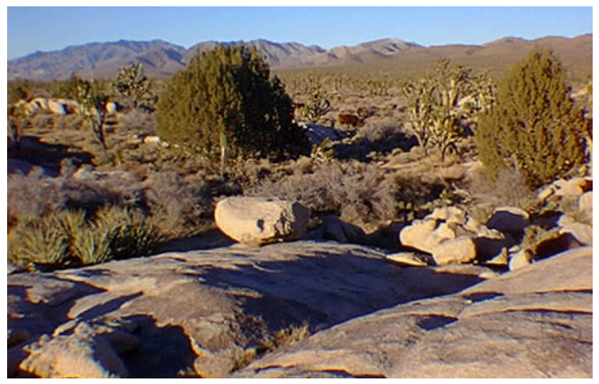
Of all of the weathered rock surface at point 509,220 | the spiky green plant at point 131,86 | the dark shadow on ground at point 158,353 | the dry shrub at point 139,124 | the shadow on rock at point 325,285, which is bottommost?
the weathered rock surface at point 509,220

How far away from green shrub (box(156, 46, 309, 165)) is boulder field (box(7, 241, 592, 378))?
34.6 feet

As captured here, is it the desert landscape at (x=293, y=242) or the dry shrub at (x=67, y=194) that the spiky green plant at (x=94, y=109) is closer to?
the desert landscape at (x=293, y=242)

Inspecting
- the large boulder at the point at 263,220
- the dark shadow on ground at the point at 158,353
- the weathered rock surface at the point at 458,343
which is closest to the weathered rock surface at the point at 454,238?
the large boulder at the point at 263,220

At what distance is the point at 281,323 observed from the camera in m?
5.46

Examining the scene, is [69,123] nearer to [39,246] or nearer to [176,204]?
[176,204]

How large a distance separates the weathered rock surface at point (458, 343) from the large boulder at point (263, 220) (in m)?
4.61

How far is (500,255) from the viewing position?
1020 centimetres

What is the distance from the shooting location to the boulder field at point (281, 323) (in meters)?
3.98

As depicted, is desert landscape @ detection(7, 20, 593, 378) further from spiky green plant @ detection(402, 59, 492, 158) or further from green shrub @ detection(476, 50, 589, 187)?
spiky green plant @ detection(402, 59, 492, 158)

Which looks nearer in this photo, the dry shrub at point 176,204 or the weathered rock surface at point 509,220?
the weathered rock surface at point 509,220

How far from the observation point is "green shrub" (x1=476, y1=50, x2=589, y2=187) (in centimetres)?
1469

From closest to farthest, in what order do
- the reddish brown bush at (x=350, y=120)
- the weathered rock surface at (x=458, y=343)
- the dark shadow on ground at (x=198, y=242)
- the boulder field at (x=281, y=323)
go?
the weathered rock surface at (x=458, y=343), the boulder field at (x=281, y=323), the dark shadow on ground at (x=198, y=242), the reddish brown bush at (x=350, y=120)

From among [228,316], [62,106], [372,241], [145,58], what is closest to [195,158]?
[372,241]

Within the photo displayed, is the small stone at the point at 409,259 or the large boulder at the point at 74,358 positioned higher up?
the large boulder at the point at 74,358
